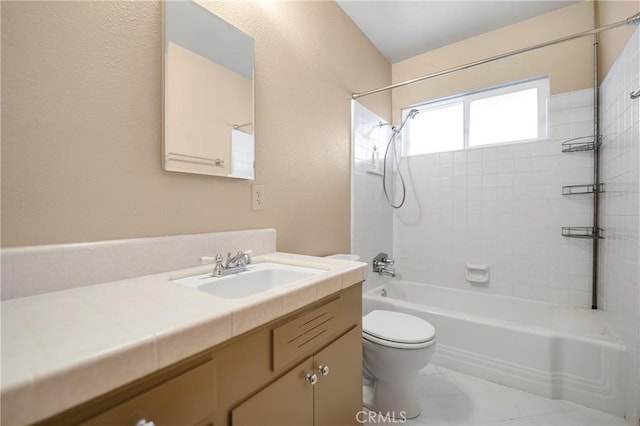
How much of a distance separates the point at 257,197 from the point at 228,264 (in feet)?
1.38

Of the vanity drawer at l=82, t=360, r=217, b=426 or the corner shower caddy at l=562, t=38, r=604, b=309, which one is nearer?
the vanity drawer at l=82, t=360, r=217, b=426

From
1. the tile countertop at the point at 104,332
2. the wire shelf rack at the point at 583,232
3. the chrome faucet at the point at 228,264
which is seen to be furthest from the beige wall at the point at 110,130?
the wire shelf rack at the point at 583,232

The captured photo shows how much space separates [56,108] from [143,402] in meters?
0.80

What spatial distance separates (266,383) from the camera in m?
0.71

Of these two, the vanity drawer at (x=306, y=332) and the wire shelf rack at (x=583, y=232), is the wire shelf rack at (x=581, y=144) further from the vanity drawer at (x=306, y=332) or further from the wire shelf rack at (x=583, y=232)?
the vanity drawer at (x=306, y=332)

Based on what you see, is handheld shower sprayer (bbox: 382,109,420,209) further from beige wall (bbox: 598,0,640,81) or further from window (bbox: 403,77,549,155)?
beige wall (bbox: 598,0,640,81)

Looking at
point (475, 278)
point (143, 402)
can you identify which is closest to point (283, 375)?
point (143, 402)

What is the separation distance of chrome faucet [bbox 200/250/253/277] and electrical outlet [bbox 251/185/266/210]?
312 millimetres

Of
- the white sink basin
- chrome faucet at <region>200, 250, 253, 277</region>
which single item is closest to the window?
the white sink basin

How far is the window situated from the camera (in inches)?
89.2

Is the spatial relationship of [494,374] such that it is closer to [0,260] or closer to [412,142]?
[412,142]

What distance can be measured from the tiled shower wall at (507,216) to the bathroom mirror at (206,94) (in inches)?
75.9

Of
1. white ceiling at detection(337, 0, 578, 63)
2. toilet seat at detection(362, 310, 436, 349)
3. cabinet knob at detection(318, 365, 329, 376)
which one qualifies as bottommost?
toilet seat at detection(362, 310, 436, 349)

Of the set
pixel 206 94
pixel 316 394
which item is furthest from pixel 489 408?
pixel 206 94
